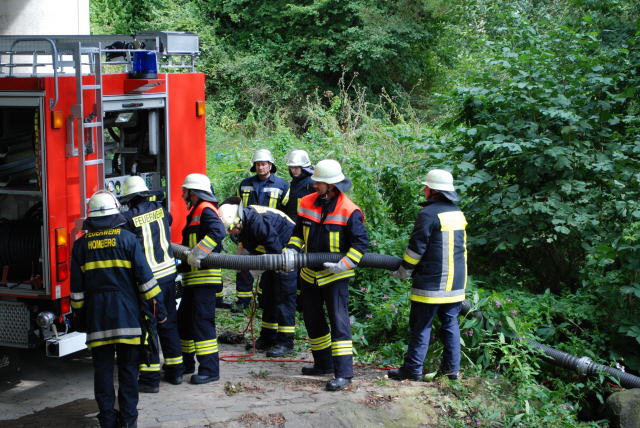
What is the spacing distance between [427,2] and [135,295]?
1610cm

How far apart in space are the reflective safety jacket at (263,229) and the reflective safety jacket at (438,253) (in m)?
1.26

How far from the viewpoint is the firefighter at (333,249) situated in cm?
567

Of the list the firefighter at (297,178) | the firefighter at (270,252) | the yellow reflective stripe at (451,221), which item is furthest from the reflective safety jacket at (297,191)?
the yellow reflective stripe at (451,221)

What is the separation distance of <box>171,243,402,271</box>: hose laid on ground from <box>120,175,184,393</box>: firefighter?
26cm

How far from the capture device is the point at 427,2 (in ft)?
63.6

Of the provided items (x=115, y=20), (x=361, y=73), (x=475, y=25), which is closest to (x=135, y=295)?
(x=475, y=25)

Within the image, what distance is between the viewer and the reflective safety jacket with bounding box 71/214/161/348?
4.85 meters

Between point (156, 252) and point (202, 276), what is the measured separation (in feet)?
1.54

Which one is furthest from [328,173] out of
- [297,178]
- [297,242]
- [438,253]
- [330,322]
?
[297,178]

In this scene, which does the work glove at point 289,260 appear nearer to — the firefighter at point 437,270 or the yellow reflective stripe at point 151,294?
the firefighter at point 437,270

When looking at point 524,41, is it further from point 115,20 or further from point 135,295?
point 115,20

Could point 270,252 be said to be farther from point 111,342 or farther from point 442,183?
point 111,342

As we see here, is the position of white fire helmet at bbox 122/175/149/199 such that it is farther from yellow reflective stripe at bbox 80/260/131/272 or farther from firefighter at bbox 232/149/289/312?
firefighter at bbox 232/149/289/312

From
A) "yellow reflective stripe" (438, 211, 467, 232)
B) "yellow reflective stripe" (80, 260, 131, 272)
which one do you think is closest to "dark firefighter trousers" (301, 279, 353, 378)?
"yellow reflective stripe" (438, 211, 467, 232)
